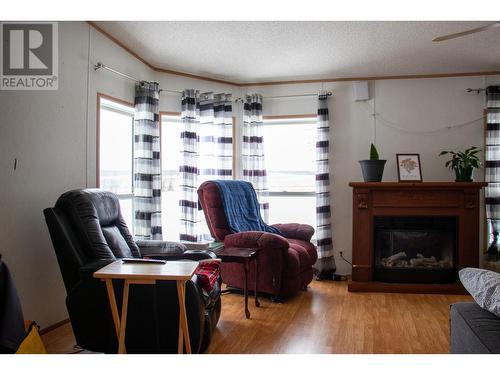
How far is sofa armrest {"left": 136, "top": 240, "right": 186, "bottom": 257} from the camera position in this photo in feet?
9.97

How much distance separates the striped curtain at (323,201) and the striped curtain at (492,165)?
174 centimetres

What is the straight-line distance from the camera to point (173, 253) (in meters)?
3.02

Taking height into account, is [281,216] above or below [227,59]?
below

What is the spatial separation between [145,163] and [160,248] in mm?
1344

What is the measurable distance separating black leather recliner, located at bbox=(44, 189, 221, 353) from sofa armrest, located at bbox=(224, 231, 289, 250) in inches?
47.7

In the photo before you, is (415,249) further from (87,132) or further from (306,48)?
(87,132)

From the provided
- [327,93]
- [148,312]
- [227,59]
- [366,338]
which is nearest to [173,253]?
[148,312]

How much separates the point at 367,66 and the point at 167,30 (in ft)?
7.29

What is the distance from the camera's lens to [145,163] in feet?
13.7

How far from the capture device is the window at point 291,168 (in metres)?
5.14

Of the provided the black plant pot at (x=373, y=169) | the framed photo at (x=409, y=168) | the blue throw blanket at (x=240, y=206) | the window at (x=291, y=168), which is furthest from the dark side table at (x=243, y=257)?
the framed photo at (x=409, y=168)

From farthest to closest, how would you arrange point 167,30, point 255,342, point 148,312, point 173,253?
point 167,30 → point 173,253 → point 255,342 → point 148,312

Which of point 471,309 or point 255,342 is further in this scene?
point 255,342

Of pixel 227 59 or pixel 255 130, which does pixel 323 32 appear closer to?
pixel 227 59
